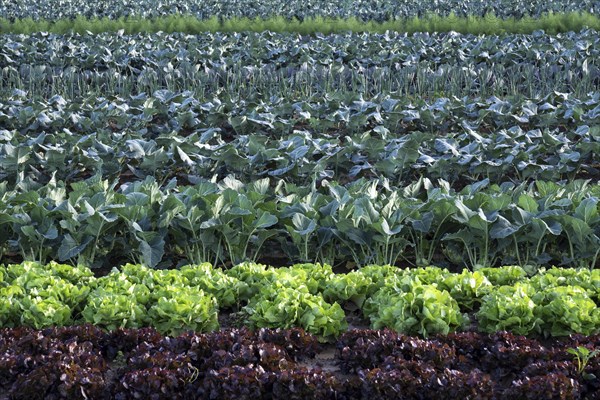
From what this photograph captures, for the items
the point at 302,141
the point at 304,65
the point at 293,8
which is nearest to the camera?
the point at 302,141

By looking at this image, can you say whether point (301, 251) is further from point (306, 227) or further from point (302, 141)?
point (302, 141)

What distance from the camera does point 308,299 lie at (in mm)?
4574

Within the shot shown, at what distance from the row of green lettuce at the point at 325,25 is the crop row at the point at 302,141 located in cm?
725

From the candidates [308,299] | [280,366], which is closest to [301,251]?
[308,299]

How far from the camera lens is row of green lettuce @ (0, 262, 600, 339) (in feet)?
14.4

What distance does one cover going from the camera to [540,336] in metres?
4.51

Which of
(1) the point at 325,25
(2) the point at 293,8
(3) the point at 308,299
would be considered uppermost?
(3) the point at 308,299

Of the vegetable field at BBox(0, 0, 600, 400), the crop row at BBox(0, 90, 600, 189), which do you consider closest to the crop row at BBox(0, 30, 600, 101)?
the vegetable field at BBox(0, 0, 600, 400)

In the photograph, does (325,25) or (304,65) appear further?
(325,25)

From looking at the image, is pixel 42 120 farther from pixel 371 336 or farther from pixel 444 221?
pixel 371 336

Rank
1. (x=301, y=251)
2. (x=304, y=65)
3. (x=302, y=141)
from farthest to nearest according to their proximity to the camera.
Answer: (x=304, y=65)
(x=302, y=141)
(x=301, y=251)

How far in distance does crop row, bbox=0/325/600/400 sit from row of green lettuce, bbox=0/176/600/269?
4.73ft

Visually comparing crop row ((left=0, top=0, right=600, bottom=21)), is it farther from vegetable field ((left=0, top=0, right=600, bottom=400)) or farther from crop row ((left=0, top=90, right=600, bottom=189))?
crop row ((left=0, top=90, right=600, bottom=189))

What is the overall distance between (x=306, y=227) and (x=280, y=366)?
6.30 ft
